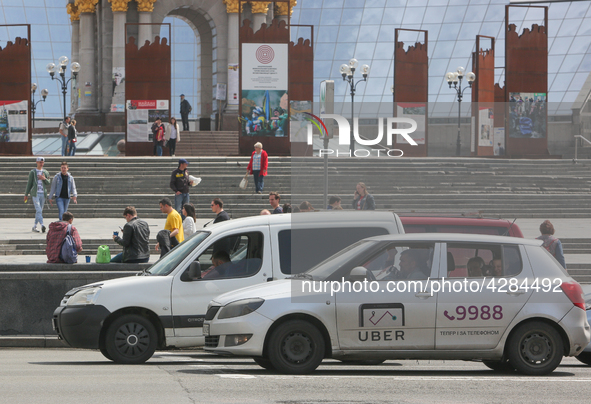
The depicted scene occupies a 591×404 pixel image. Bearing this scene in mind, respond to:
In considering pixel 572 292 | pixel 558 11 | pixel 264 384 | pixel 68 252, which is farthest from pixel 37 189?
pixel 558 11

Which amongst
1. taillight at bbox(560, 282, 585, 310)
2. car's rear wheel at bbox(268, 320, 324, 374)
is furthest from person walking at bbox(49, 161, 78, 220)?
taillight at bbox(560, 282, 585, 310)

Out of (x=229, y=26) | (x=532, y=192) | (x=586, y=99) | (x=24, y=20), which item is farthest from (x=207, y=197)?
(x=24, y=20)

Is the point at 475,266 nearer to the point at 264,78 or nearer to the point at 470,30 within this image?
the point at 264,78

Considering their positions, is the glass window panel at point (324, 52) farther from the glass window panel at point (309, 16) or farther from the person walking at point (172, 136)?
the person walking at point (172, 136)

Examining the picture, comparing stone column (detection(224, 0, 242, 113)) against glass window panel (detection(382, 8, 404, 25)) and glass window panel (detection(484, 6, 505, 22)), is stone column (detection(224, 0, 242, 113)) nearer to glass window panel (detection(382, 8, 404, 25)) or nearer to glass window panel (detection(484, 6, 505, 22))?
glass window panel (detection(382, 8, 404, 25))

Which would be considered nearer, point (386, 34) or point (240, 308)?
point (240, 308)

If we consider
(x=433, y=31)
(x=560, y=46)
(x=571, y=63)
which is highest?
(x=433, y=31)

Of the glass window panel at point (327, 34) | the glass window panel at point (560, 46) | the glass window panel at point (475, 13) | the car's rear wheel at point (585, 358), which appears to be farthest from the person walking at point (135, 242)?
the glass window panel at point (475, 13)

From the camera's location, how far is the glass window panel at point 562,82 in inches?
2457

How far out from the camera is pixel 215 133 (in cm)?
3931

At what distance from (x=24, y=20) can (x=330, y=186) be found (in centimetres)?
6379

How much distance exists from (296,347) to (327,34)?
210 ft

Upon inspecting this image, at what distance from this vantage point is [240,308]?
8.02m

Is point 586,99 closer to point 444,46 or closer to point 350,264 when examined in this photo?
point 444,46
